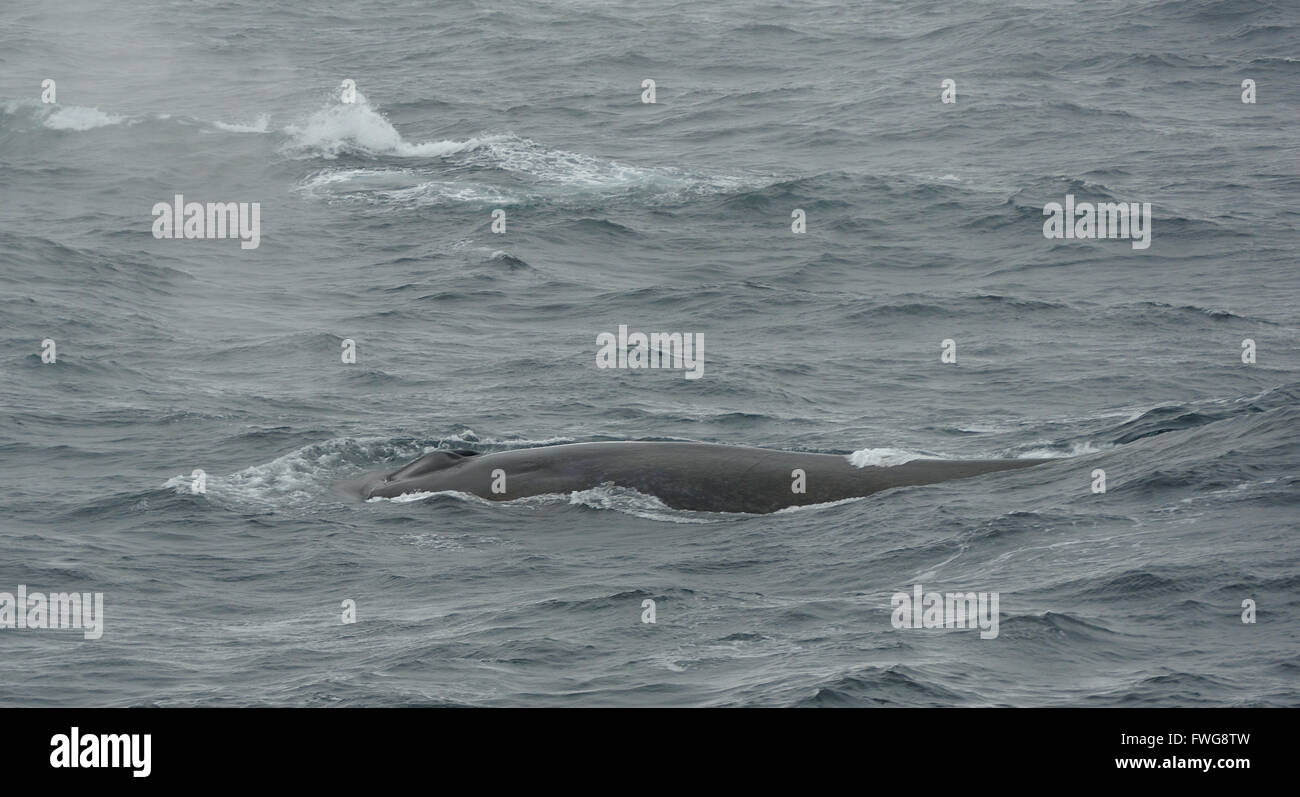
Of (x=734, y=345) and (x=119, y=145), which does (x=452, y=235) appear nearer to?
(x=734, y=345)

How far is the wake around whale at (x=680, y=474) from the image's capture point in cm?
2400

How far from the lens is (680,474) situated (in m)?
24.6

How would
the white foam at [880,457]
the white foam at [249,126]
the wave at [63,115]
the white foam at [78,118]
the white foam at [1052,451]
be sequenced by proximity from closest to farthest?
the white foam at [880,457] < the white foam at [1052,451] < the white foam at [249,126] < the white foam at [78,118] < the wave at [63,115]

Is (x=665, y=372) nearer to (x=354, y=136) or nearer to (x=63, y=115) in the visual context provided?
(x=354, y=136)

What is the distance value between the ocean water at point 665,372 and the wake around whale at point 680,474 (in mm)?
497

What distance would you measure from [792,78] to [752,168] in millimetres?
14353

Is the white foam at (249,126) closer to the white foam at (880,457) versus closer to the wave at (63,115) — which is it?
the wave at (63,115)

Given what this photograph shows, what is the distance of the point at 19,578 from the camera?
22203 mm

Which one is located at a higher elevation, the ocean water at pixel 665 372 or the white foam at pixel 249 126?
the white foam at pixel 249 126

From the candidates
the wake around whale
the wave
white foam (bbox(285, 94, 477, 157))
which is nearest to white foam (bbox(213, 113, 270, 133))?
white foam (bbox(285, 94, 477, 157))

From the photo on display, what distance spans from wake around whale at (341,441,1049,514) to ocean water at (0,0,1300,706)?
497 mm

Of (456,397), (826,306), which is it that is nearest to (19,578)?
(456,397)

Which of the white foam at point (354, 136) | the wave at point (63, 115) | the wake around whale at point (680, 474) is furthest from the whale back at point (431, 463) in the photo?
the wave at point (63, 115)
